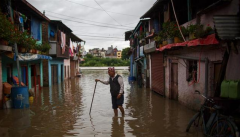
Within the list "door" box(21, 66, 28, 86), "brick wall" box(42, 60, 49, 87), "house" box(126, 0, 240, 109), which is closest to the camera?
"house" box(126, 0, 240, 109)

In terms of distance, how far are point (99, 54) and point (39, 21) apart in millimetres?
103051

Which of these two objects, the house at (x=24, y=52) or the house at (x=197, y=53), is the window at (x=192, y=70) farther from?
the house at (x=24, y=52)

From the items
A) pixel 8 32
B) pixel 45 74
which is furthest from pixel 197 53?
pixel 45 74

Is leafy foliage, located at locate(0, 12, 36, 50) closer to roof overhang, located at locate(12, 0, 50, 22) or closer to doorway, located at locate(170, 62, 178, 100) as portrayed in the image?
roof overhang, located at locate(12, 0, 50, 22)

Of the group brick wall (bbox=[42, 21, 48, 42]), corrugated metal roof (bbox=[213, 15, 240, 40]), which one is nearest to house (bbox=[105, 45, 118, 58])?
brick wall (bbox=[42, 21, 48, 42])

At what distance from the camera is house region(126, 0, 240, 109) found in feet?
20.5

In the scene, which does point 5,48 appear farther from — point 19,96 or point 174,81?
point 174,81

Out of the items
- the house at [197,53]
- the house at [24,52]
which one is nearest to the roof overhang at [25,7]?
the house at [24,52]

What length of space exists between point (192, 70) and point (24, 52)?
317 inches

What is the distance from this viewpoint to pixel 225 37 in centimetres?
574

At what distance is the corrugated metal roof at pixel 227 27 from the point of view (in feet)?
18.9

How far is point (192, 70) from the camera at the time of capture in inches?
387

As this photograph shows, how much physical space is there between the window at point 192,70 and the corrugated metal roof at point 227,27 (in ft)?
11.8

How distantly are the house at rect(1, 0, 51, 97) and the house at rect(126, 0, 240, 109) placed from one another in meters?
6.83
